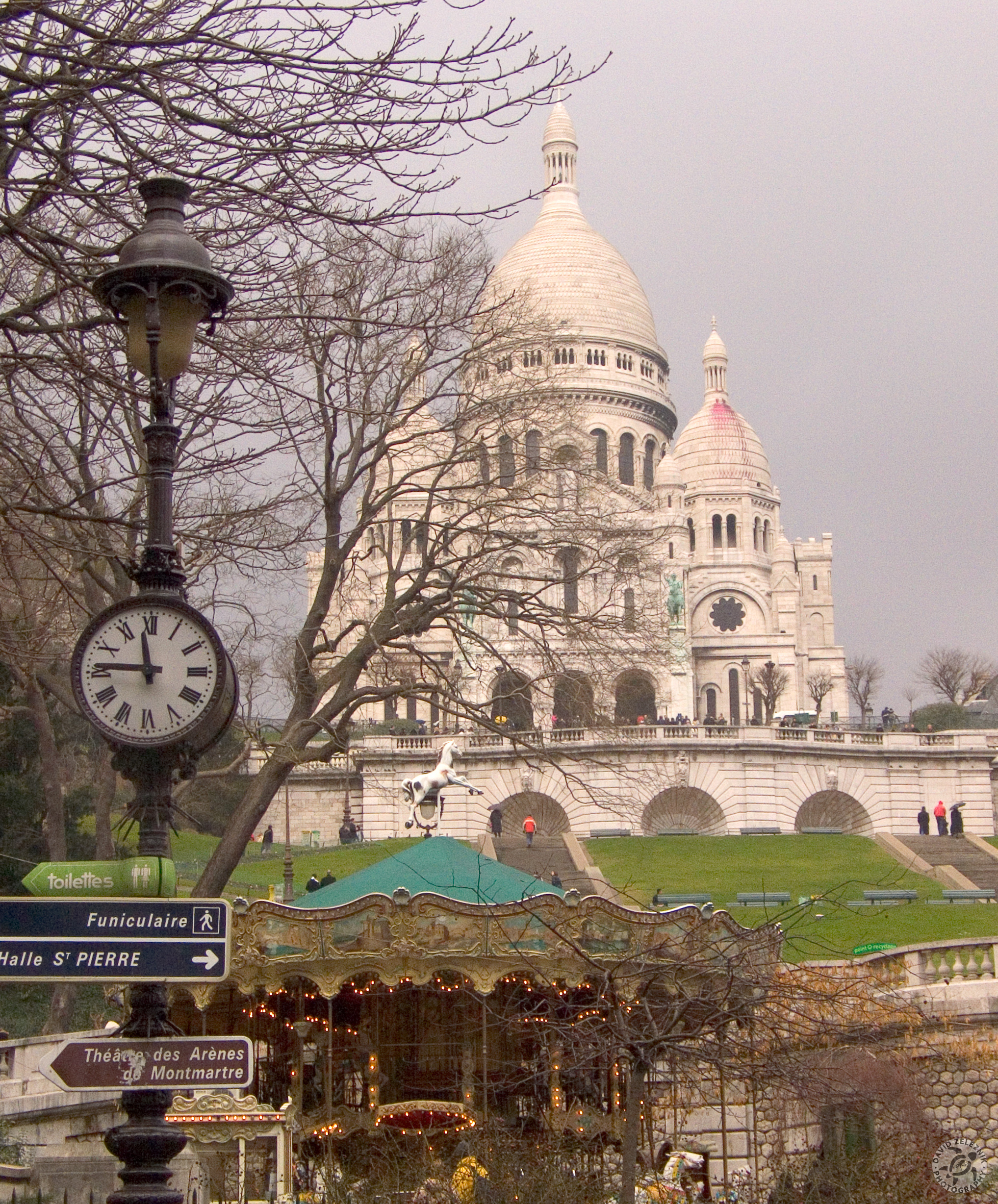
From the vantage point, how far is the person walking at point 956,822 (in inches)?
1860

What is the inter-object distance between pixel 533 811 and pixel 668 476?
32.7 meters

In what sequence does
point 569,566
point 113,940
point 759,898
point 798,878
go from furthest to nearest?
point 798,878 → point 759,898 → point 569,566 → point 113,940

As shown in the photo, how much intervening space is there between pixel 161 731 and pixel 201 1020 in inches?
561

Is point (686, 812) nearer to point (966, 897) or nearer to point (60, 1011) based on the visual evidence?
point (966, 897)

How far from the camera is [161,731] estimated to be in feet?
20.7

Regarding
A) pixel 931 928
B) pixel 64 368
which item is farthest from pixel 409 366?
pixel 931 928

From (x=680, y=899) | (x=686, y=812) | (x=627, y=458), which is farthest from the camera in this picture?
(x=627, y=458)

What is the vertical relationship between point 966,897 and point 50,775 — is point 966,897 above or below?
below

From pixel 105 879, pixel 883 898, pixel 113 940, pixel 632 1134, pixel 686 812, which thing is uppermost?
pixel 686 812

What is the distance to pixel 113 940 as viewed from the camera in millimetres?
5473

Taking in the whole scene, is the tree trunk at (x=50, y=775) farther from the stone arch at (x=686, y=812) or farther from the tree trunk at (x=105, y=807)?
the stone arch at (x=686, y=812)

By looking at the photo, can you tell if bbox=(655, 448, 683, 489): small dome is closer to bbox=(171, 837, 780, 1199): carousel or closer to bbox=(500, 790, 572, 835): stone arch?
bbox=(500, 790, 572, 835): stone arch

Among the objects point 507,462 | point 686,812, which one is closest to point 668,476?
point 686,812

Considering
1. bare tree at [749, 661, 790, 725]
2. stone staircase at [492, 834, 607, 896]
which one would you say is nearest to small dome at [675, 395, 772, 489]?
bare tree at [749, 661, 790, 725]
